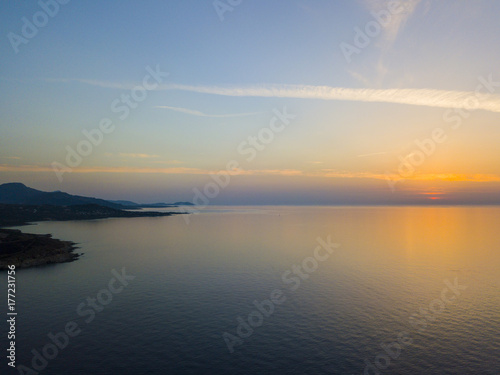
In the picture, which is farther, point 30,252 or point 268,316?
point 30,252

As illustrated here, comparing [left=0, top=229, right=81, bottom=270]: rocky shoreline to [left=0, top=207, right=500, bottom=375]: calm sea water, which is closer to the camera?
[left=0, top=207, right=500, bottom=375]: calm sea water

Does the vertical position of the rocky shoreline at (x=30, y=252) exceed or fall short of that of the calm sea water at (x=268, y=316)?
it falls short

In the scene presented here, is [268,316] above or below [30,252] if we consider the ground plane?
above

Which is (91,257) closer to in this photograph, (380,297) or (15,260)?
(15,260)

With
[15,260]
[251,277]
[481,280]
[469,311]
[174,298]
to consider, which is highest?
[481,280]

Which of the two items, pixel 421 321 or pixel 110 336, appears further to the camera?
pixel 421 321

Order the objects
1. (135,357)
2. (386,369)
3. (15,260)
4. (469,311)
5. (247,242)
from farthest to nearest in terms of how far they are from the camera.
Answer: (247,242), (15,260), (469,311), (135,357), (386,369)

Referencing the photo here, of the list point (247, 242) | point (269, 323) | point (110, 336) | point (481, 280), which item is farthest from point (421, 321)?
point (247, 242)

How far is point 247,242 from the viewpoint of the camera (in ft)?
335

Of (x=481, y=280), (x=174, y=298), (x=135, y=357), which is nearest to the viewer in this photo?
(x=135, y=357)

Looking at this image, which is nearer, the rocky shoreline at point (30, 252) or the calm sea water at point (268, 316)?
the calm sea water at point (268, 316)

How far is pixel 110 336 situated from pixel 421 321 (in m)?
35.1

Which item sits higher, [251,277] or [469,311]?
[469,311]

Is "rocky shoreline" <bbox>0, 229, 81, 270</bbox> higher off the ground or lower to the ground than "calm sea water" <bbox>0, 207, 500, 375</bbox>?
lower
